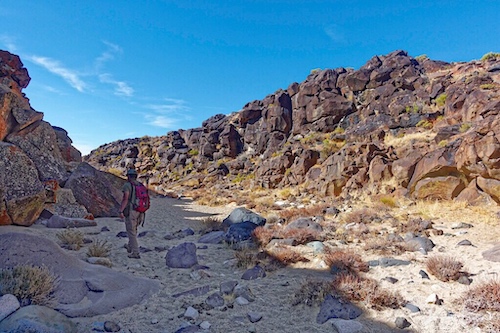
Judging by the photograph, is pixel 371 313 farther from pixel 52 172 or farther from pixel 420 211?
pixel 52 172

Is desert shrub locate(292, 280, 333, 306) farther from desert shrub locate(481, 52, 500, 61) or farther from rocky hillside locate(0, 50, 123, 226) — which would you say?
desert shrub locate(481, 52, 500, 61)

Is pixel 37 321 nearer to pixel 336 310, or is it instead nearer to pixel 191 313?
pixel 191 313

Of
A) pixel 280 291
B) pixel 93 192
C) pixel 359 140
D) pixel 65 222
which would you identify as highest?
pixel 359 140

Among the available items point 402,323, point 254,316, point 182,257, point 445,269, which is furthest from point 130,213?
point 445,269

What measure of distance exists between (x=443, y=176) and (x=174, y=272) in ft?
39.5

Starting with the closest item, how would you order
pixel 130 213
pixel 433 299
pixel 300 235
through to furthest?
pixel 433 299 < pixel 130 213 < pixel 300 235

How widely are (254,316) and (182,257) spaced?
122 inches

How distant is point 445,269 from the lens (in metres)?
5.48

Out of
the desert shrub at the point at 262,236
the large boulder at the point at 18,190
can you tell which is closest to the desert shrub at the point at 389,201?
the desert shrub at the point at 262,236

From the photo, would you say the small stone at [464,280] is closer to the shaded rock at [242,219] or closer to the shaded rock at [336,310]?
the shaded rock at [336,310]

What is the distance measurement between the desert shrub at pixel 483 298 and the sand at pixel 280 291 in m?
0.16

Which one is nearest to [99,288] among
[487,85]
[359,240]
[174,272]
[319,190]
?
[174,272]

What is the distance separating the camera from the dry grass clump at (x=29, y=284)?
3914mm

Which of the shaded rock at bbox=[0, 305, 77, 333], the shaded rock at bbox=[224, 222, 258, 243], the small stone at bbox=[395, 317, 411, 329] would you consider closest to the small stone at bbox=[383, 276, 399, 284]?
the small stone at bbox=[395, 317, 411, 329]
